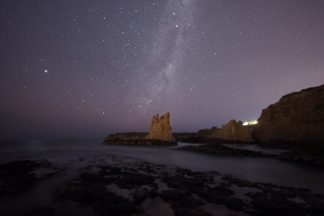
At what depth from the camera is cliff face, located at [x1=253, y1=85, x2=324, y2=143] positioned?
51.8m

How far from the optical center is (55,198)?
14.8 meters

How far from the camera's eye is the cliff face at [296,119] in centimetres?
→ 5179

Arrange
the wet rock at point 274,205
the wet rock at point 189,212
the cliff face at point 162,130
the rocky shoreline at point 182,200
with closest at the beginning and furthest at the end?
the wet rock at point 189,212, the wet rock at point 274,205, the rocky shoreline at point 182,200, the cliff face at point 162,130

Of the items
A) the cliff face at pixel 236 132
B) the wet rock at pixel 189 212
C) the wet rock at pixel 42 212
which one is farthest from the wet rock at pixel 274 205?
the cliff face at pixel 236 132

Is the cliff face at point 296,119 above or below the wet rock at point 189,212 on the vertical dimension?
above

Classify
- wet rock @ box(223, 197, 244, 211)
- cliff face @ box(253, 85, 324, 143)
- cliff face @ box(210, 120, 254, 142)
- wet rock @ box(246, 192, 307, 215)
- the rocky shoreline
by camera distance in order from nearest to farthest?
wet rock @ box(246, 192, 307, 215), the rocky shoreline, wet rock @ box(223, 197, 244, 211), cliff face @ box(253, 85, 324, 143), cliff face @ box(210, 120, 254, 142)

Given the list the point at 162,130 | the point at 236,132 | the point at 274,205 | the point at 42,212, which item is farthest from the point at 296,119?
the point at 42,212

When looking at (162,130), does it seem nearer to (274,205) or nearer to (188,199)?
(188,199)

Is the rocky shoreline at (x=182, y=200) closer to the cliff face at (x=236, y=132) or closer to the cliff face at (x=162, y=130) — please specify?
the cliff face at (x=236, y=132)

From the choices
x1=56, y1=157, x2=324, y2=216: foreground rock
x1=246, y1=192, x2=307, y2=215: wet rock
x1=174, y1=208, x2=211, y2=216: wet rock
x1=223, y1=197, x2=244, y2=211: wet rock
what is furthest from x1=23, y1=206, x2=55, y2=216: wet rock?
x1=246, y1=192, x2=307, y2=215: wet rock

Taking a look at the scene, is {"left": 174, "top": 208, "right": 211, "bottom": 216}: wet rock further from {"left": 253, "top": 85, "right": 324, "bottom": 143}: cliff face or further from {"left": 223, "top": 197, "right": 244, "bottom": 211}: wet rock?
{"left": 253, "top": 85, "right": 324, "bottom": 143}: cliff face

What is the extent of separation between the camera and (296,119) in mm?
59688

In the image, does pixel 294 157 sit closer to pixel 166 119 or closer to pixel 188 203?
pixel 188 203

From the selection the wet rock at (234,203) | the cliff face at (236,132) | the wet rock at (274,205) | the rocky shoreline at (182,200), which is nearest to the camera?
the wet rock at (274,205)
